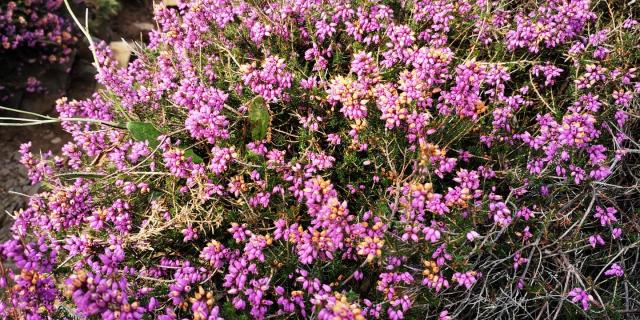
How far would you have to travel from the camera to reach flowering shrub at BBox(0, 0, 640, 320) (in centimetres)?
229

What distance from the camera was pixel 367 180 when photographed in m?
2.78

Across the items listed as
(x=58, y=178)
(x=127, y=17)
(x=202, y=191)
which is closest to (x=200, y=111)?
(x=202, y=191)

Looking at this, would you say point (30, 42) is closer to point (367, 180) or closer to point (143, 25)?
point (143, 25)

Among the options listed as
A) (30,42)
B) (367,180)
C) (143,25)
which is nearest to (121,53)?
(30,42)

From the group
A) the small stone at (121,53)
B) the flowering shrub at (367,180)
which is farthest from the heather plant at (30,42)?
the flowering shrub at (367,180)

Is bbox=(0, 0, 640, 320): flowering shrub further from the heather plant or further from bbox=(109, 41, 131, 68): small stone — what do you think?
the heather plant

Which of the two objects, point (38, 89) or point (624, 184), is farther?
point (38, 89)

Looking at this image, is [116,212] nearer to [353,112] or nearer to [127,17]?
[353,112]

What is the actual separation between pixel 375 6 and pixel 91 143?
80.0 inches

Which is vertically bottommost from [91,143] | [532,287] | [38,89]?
[38,89]

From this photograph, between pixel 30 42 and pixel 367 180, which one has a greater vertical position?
pixel 367 180

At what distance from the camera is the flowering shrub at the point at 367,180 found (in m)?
2.29

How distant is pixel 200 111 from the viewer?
2625 millimetres

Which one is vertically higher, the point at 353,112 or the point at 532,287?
the point at 353,112
